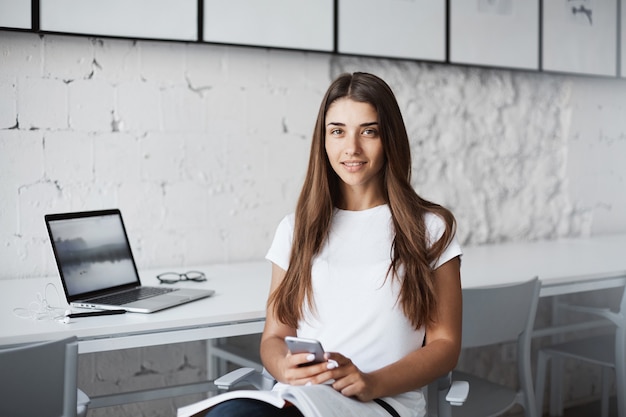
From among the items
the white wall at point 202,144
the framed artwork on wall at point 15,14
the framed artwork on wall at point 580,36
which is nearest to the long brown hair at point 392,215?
the white wall at point 202,144

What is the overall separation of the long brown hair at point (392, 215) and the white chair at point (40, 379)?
0.51 m

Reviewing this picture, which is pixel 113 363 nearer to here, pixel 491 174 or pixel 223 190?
pixel 223 190

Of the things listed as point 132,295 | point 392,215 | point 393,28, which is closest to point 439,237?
point 392,215

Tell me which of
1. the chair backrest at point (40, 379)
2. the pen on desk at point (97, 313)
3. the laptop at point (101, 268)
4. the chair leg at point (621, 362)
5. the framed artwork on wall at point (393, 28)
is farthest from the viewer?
the framed artwork on wall at point (393, 28)

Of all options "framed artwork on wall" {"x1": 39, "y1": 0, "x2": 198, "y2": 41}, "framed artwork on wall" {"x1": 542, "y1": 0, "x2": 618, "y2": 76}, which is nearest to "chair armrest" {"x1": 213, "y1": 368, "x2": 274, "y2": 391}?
"framed artwork on wall" {"x1": 39, "y1": 0, "x2": 198, "y2": 41}

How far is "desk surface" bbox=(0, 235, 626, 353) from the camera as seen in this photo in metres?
1.65

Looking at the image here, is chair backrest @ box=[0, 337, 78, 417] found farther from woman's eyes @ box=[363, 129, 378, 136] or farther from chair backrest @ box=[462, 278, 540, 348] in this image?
chair backrest @ box=[462, 278, 540, 348]

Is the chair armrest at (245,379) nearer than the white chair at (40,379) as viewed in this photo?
No

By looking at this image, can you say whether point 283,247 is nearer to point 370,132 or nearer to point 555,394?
point 370,132

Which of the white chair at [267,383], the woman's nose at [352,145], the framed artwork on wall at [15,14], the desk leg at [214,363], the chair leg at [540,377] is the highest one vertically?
the framed artwork on wall at [15,14]

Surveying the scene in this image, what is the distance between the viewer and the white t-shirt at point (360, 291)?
1.62 meters

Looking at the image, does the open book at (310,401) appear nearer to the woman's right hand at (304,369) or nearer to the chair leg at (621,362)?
the woman's right hand at (304,369)

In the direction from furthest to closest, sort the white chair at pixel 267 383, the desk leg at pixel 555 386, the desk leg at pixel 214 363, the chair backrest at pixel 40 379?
1. the desk leg at pixel 555 386
2. the desk leg at pixel 214 363
3. the white chair at pixel 267 383
4. the chair backrest at pixel 40 379

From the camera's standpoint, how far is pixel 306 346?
4.76 ft
